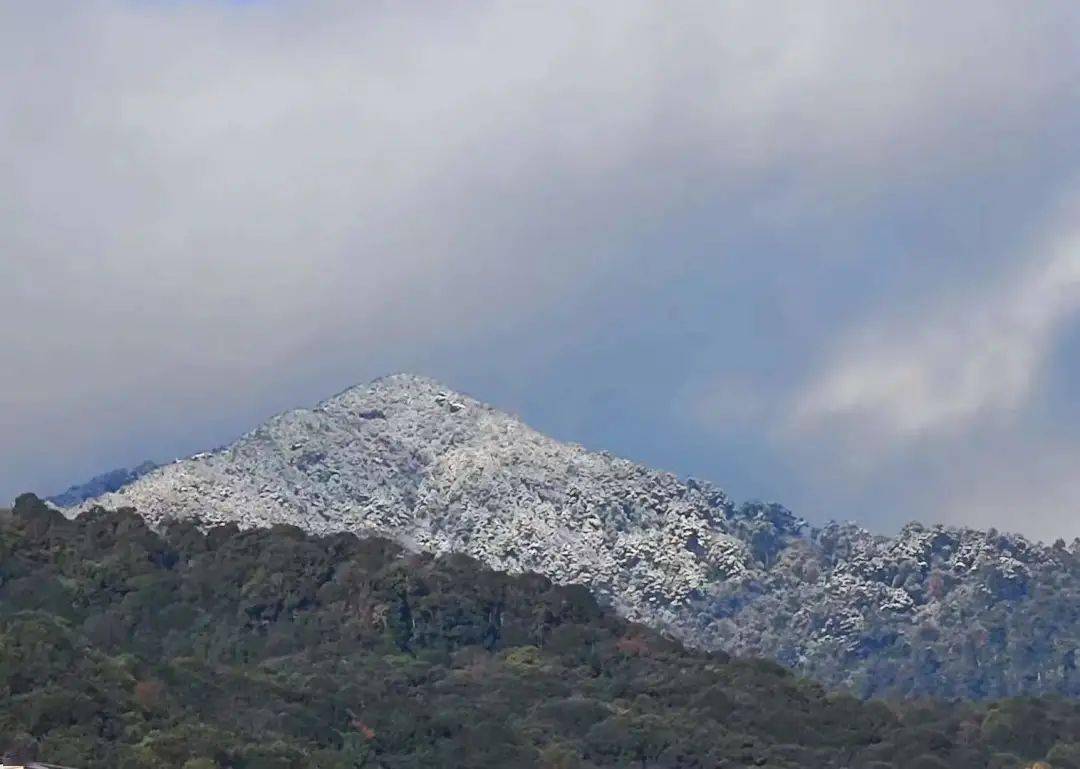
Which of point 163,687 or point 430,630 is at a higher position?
point 430,630

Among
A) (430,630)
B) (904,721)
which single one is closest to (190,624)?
(430,630)

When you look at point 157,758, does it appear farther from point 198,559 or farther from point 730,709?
point 198,559

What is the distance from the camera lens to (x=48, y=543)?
149000 millimetres

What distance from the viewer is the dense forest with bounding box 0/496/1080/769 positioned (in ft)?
331

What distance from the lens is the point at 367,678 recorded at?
5118 inches

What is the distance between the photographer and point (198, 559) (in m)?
153

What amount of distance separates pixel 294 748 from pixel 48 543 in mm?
54266

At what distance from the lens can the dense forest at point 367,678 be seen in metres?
101

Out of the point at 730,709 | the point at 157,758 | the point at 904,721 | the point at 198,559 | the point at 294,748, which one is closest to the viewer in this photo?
the point at 157,758

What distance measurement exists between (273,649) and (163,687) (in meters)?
32.9

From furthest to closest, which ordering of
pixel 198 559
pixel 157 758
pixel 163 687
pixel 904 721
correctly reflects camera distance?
pixel 198 559, pixel 904 721, pixel 163 687, pixel 157 758

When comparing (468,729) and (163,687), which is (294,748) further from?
(468,729)

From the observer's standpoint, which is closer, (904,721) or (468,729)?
(468,729)

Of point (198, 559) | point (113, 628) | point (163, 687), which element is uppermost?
point (198, 559)
